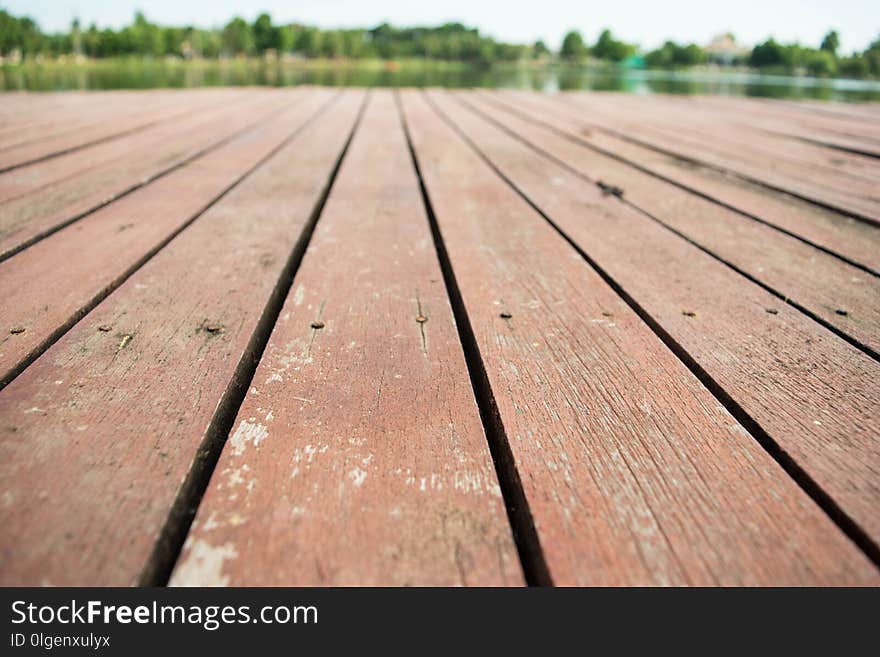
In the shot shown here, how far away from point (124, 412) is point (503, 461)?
44 cm

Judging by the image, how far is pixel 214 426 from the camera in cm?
63

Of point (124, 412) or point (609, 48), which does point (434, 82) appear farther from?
point (609, 48)

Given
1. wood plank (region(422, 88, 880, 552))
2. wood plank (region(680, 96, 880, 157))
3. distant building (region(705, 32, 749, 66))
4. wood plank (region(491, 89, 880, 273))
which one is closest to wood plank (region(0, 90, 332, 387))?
wood plank (region(422, 88, 880, 552))

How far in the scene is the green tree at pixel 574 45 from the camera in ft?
209

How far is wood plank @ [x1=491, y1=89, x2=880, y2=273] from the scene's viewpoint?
1376mm

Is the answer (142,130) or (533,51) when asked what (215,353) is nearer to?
(142,130)

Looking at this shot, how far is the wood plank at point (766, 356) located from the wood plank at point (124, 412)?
0.56 meters

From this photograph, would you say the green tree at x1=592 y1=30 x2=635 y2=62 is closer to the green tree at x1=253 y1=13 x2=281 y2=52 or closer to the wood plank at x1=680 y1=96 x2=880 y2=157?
the green tree at x1=253 y1=13 x2=281 y2=52

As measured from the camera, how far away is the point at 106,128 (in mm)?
2932

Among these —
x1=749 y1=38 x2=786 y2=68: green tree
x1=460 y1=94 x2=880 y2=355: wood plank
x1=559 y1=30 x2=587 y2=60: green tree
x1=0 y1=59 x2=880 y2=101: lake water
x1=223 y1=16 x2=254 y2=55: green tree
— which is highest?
x1=559 y1=30 x2=587 y2=60: green tree

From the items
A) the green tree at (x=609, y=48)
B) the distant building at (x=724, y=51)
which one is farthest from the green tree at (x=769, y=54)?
the distant building at (x=724, y=51)

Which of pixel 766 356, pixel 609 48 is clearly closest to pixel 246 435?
pixel 766 356
